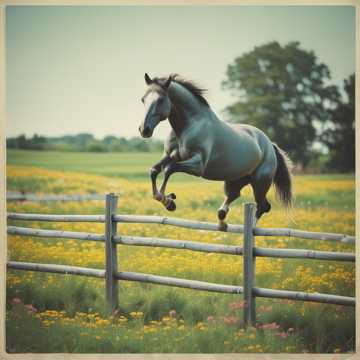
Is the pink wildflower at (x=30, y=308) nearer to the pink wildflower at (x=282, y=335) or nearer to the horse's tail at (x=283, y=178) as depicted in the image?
the pink wildflower at (x=282, y=335)

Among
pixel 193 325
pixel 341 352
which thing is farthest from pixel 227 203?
pixel 341 352

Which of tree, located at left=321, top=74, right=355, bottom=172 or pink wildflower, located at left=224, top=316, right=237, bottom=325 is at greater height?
tree, located at left=321, top=74, right=355, bottom=172

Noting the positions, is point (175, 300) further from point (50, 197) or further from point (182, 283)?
point (50, 197)

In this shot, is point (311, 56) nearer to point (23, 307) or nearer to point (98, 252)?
point (98, 252)

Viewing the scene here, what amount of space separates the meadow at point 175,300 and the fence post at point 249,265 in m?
0.11

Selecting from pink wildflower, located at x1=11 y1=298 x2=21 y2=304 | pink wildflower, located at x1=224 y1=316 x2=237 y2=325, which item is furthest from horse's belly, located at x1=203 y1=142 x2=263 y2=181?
pink wildflower, located at x1=11 y1=298 x2=21 y2=304

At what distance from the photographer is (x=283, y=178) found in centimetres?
555

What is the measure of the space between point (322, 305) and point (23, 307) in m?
2.62

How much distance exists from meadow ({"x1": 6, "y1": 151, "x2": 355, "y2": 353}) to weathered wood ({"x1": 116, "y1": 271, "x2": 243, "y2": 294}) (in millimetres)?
142

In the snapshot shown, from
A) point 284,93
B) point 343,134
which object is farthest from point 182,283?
point 284,93

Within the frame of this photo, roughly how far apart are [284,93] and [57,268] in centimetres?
424

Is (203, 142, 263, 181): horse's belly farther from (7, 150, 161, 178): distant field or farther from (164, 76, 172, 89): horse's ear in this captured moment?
(7, 150, 161, 178): distant field

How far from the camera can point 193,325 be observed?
570 cm

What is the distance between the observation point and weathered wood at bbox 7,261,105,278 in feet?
20.8
